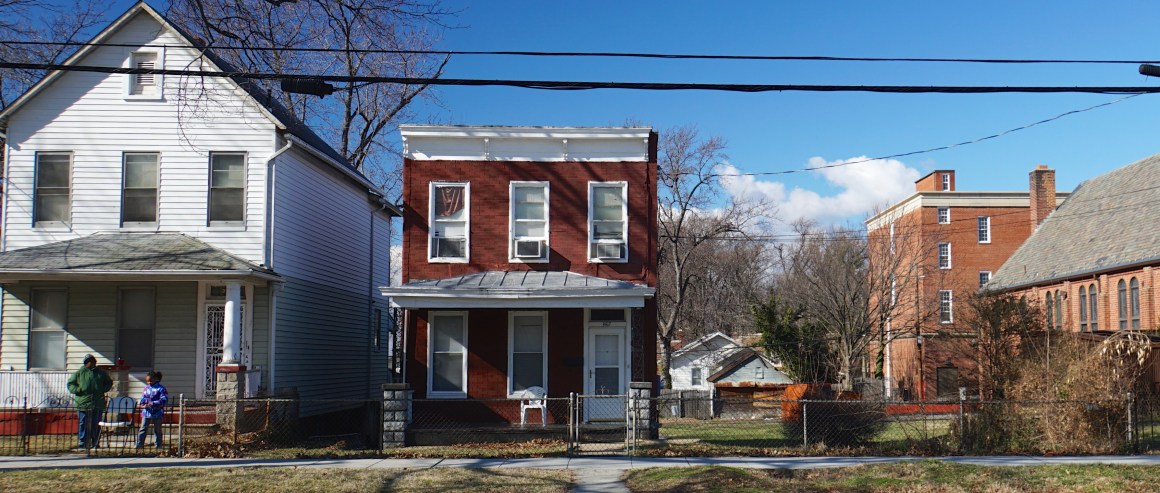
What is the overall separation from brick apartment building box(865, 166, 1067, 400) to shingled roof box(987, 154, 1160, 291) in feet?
9.48

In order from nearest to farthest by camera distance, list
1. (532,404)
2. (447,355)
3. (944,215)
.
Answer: (532,404), (447,355), (944,215)

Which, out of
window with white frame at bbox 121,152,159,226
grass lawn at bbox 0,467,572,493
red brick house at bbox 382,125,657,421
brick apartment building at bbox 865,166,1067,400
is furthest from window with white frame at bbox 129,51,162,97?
brick apartment building at bbox 865,166,1067,400

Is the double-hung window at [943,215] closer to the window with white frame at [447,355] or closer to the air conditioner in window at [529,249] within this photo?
the air conditioner in window at [529,249]

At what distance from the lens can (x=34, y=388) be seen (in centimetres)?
1980

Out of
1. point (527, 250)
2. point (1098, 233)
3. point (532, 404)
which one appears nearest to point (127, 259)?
point (527, 250)

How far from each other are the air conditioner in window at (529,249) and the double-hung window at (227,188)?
231 inches

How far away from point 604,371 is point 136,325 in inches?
395

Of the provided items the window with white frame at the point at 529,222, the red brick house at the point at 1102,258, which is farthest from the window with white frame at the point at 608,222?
the red brick house at the point at 1102,258

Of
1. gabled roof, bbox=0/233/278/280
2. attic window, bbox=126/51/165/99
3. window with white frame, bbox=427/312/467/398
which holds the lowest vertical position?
window with white frame, bbox=427/312/467/398

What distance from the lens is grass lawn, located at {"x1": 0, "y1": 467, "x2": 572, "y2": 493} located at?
40.9 feet

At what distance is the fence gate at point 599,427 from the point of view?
54.6 ft

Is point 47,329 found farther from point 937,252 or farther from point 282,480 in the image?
point 937,252

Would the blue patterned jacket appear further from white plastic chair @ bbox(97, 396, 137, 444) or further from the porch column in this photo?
the porch column

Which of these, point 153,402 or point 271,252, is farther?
point 271,252
